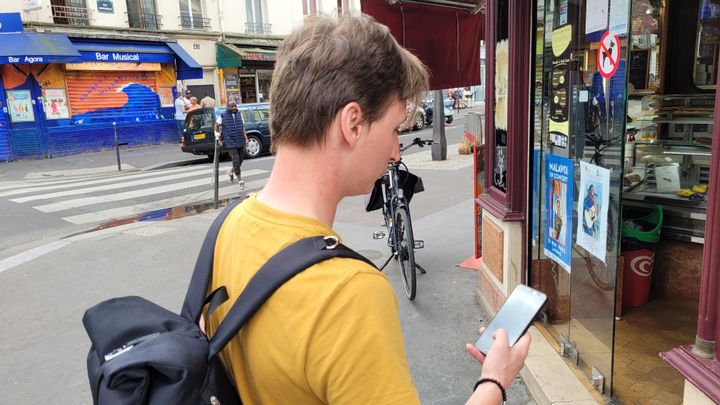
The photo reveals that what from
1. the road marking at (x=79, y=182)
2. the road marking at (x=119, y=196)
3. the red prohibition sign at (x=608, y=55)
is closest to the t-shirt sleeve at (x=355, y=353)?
the red prohibition sign at (x=608, y=55)

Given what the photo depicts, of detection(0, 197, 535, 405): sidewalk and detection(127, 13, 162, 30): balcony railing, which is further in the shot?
detection(127, 13, 162, 30): balcony railing

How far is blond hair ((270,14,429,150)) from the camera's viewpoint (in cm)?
107

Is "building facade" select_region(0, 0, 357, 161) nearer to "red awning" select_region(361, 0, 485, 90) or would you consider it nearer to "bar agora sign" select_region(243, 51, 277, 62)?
"bar agora sign" select_region(243, 51, 277, 62)

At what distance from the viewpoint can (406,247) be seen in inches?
193

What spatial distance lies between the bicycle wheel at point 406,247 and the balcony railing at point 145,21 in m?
18.2

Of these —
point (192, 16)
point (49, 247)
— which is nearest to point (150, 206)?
point (49, 247)

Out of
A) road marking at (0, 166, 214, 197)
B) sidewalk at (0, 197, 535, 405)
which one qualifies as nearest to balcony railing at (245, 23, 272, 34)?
road marking at (0, 166, 214, 197)

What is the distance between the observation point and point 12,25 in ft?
53.8

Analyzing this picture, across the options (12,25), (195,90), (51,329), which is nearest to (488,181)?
(51,329)

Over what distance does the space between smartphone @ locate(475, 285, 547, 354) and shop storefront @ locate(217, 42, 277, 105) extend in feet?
68.9

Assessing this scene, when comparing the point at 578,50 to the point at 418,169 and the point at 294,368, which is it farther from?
the point at 418,169

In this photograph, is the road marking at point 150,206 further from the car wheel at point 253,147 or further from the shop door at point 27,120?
the shop door at point 27,120

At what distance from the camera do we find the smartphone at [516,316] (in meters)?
1.26

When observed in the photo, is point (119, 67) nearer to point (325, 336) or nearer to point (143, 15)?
point (143, 15)
